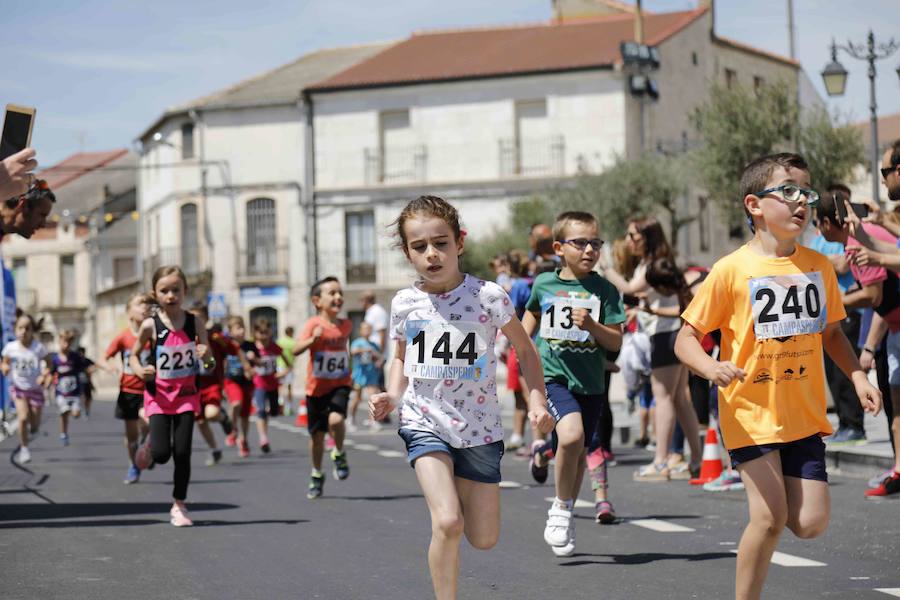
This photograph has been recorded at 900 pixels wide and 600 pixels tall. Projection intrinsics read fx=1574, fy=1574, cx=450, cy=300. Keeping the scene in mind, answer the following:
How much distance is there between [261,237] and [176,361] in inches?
1799

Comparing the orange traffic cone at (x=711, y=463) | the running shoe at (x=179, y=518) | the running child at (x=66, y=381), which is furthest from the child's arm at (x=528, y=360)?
the running child at (x=66, y=381)

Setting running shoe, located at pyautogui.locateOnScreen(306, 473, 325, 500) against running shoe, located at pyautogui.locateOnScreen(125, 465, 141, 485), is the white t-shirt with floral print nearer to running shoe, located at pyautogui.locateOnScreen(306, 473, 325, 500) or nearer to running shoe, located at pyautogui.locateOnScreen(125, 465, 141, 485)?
running shoe, located at pyautogui.locateOnScreen(306, 473, 325, 500)

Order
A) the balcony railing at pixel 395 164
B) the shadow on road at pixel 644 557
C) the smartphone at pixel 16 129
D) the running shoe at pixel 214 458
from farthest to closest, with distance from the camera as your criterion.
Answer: the balcony railing at pixel 395 164 → the running shoe at pixel 214 458 → the shadow on road at pixel 644 557 → the smartphone at pixel 16 129

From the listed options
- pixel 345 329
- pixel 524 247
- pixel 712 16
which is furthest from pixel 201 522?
pixel 712 16

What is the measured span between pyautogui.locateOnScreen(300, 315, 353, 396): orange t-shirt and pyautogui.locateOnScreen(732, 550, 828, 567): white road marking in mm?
A: 5034

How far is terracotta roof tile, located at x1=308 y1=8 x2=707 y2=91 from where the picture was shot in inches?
2036

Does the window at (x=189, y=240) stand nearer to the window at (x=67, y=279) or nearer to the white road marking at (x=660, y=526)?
the window at (x=67, y=279)

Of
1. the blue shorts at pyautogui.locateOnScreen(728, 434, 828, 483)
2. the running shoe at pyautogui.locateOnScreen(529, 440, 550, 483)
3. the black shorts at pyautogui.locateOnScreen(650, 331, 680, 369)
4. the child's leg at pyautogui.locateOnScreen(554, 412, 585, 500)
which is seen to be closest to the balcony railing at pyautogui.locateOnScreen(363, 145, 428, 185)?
the black shorts at pyautogui.locateOnScreen(650, 331, 680, 369)

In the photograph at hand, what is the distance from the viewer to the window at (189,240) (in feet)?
191

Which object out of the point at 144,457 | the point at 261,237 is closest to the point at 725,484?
the point at 144,457

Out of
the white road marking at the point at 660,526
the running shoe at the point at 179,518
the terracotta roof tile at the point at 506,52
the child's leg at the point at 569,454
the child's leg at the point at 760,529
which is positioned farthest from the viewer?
the terracotta roof tile at the point at 506,52

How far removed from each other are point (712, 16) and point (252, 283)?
19.2 metres

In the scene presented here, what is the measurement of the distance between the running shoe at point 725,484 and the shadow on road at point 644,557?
Answer: 3661mm

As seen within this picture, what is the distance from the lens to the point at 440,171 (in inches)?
2087
